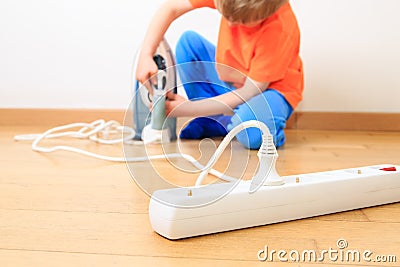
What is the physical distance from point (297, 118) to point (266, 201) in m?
1.12

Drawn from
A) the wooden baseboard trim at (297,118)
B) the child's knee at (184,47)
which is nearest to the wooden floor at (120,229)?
the child's knee at (184,47)

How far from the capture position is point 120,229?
619 mm

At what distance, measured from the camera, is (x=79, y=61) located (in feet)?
5.70

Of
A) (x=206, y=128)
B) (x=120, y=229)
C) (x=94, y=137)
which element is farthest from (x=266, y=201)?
(x=94, y=137)

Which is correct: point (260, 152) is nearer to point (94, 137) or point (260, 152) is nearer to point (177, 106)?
point (177, 106)

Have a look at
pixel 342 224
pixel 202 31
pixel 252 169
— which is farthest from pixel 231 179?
pixel 202 31

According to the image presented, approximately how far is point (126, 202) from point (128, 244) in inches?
7.2

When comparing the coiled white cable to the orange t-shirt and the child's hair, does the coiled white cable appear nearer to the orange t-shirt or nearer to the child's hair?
the child's hair

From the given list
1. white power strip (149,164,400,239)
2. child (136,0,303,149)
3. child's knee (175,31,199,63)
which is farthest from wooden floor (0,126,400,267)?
child's knee (175,31,199,63)

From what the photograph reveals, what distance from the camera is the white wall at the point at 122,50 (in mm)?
1636

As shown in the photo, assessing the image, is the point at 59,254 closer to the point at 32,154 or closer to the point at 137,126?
the point at 32,154

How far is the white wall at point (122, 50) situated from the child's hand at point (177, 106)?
0.97 m

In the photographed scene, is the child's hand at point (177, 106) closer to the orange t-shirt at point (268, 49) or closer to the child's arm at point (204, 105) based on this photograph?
the child's arm at point (204, 105)

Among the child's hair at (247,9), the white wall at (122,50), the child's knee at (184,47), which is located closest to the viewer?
the child's hair at (247,9)
